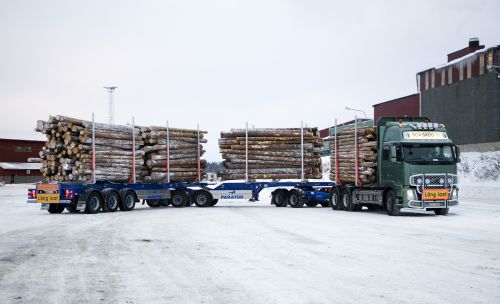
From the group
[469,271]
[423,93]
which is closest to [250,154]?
[469,271]

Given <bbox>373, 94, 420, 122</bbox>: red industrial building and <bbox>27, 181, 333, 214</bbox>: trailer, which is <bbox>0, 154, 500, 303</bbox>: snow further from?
<bbox>373, 94, 420, 122</bbox>: red industrial building

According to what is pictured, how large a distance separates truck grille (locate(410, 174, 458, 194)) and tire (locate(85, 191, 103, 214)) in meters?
12.9

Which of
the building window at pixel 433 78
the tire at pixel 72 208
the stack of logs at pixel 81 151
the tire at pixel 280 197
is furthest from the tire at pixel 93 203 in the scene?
the building window at pixel 433 78

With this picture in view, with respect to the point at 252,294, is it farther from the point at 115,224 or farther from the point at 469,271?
the point at 115,224

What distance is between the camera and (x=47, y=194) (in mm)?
24766

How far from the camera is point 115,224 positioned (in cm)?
1931

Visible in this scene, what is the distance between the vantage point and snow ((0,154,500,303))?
8156mm

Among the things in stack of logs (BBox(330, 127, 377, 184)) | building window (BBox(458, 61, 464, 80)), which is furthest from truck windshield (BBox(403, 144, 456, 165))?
building window (BBox(458, 61, 464, 80))

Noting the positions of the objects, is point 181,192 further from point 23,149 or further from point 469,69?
point 23,149

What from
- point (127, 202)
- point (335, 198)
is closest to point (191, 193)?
point (127, 202)

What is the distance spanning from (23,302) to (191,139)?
2309 centimetres

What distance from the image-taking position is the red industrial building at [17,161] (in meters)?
87.2

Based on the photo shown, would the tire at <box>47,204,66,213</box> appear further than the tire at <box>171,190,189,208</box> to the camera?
No

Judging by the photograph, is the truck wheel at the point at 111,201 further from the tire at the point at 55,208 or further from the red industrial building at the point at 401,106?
the red industrial building at the point at 401,106
